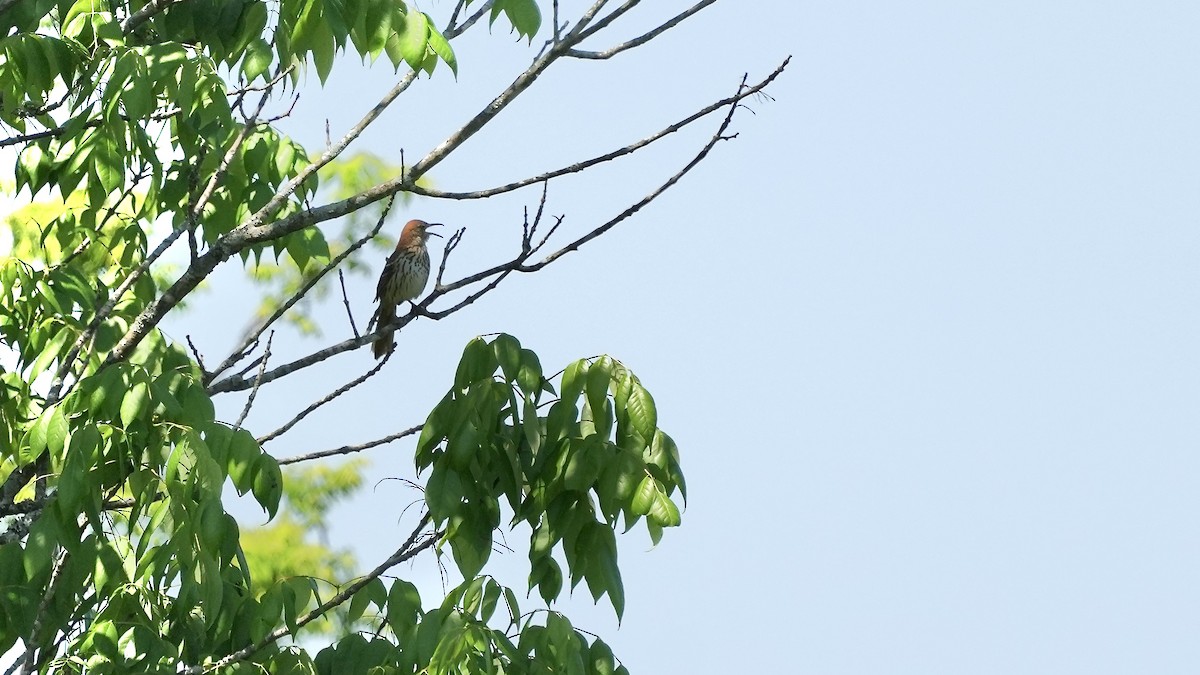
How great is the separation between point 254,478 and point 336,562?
11.4 meters

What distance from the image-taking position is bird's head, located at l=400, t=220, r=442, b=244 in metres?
9.77

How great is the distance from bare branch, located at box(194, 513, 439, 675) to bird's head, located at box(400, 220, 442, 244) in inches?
213

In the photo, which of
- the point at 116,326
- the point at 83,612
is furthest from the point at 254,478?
the point at 116,326

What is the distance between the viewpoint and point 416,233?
9.84 meters

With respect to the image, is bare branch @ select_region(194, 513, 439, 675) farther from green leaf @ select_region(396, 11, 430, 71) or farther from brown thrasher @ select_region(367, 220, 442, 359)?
brown thrasher @ select_region(367, 220, 442, 359)

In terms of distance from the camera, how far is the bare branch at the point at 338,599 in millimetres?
4074

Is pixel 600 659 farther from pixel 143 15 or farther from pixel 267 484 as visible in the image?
pixel 143 15

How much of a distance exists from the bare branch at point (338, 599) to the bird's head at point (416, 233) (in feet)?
17.7

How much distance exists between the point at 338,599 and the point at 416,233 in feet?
19.1

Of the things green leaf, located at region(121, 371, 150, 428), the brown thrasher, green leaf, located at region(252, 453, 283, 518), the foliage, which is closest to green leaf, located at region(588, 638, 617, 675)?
the foliage

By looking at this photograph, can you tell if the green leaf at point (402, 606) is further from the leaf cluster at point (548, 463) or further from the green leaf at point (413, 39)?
the green leaf at point (413, 39)

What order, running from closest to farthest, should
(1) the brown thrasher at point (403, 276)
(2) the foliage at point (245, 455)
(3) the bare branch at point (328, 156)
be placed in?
(2) the foliage at point (245, 455)
(3) the bare branch at point (328, 156)
(1) the brown thrasher at point (403, 276)

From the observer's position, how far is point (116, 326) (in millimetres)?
5469

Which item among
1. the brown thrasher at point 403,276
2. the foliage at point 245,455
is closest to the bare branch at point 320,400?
the foliage at point 245,455
